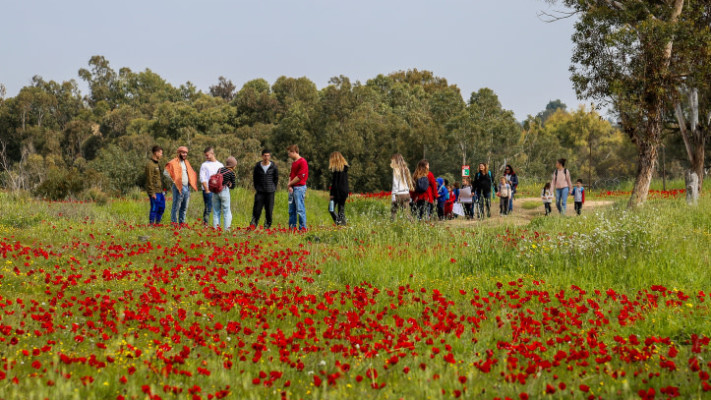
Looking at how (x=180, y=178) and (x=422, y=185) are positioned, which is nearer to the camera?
(x=180, y=178)

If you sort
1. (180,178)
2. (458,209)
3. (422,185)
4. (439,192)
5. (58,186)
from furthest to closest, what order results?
1. (58,186)
2. (458,209)
3. (439,192)
4. (422,185)
5. (180,178)

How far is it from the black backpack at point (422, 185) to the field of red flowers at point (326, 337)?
18.2ft

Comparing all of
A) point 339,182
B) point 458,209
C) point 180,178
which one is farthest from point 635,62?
point 180,178

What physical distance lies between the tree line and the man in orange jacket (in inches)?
355

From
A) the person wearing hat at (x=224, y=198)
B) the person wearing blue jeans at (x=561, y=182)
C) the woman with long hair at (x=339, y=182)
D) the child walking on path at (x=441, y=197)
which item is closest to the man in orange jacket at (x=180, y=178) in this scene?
the person wearing hat at (x=224, y=198)

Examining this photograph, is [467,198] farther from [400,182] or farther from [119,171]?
[119,171]

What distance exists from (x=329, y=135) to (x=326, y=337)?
40174 millimetres

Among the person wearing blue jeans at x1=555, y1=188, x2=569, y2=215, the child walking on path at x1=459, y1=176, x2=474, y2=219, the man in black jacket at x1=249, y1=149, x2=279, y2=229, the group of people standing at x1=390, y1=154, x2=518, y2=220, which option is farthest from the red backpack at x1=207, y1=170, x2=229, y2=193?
the person wearing blue jeans at x1=555, y1=188, x2=569, y2=215

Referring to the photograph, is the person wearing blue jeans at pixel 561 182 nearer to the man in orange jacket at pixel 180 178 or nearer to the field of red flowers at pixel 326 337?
the field of red flowers at pixel 326 337

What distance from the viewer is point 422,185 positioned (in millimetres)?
13750

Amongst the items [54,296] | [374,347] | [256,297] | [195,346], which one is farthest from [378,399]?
[54,296]

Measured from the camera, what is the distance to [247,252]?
912 centimetres

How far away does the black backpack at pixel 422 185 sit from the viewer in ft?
45.1

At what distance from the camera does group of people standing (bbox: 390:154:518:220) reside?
13.3m
